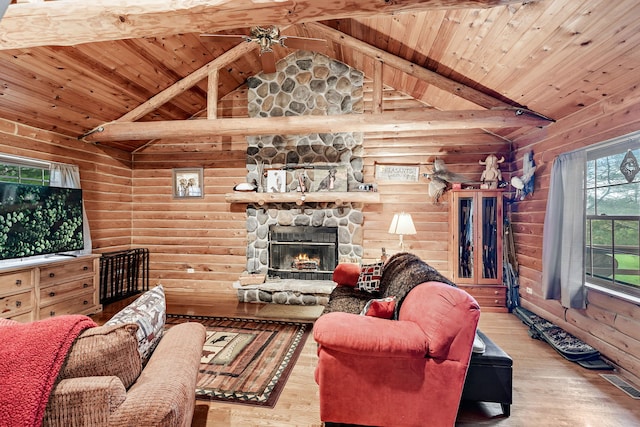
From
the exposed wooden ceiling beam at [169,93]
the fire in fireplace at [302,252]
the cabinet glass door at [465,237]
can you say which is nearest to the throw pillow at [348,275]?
the fire in fireplace at [302,252]

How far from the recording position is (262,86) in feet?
16.5

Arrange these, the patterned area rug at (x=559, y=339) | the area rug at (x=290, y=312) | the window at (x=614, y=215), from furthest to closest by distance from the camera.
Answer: the area rug at (x=290, y=312) < the patterned area rug at (x=559, y=339) < the window at (x=614, y=215)

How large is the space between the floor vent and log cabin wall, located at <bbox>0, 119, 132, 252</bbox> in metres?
6.28

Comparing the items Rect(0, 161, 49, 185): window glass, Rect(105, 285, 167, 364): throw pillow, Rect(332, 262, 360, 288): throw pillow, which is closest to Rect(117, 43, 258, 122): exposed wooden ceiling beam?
Rect(0, 161, 49, 185): window glass

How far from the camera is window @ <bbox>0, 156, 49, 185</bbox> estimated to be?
3680 millimetres

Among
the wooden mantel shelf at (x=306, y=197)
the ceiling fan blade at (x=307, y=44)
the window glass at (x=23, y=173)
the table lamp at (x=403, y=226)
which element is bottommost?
the table lamp at (x=403, y=226)

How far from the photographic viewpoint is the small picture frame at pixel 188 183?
17.4 feet

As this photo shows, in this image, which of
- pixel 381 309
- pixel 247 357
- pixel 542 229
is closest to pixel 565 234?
pixel 542 229

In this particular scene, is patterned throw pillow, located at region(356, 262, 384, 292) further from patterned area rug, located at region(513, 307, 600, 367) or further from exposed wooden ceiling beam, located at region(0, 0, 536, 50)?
exposed wooden ceiling beam, located at region(0, 0, 536, 50)

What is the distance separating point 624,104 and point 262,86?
4.41 m

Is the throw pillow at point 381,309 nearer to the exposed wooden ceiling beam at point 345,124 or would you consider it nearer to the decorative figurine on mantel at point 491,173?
the exposed wooden ceiling beam at point 345,124

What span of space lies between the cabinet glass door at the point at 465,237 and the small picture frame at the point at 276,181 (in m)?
2.63

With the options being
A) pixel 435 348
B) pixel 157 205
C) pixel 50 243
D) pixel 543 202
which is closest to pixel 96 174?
pixel 157 205

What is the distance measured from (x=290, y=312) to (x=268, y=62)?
3.56 metres
